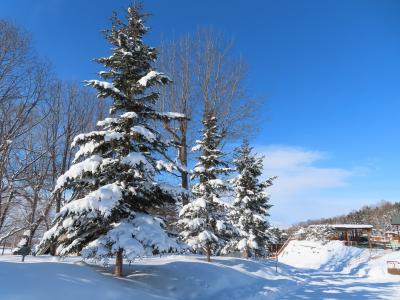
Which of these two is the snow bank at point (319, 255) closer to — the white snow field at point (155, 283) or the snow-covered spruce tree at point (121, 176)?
the white snow field at point (155, 283)

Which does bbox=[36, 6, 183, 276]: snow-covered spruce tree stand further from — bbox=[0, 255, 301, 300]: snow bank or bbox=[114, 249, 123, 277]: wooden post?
bbox=[0, 255, 301, 300]: snow bank

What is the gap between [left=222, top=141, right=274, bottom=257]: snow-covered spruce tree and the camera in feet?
74.0

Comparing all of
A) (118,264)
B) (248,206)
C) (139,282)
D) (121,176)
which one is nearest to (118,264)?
(118,264)

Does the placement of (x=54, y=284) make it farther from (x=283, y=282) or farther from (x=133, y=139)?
(x=283, y=282)

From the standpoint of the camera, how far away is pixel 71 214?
8336 millimetres

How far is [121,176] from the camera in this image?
9.71m

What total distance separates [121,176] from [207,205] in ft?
23.4

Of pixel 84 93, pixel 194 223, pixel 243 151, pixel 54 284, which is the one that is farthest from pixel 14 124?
pixel 243 151

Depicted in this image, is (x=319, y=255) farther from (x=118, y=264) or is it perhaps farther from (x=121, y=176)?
(x=121, y=176)

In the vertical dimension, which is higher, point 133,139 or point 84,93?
point 84,93

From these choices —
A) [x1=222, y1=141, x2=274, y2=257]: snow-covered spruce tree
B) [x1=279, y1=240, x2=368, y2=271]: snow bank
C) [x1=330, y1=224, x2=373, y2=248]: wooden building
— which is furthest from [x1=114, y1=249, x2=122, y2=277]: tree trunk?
[x1=330, y1=224, x2=373, y2=248]: wooden building

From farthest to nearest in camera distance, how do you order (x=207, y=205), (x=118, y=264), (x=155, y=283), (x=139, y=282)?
1. (x=207, y=205)
2. (x=155, y=283)
3. (x=118, y=264)
4. (x=139, y=282)

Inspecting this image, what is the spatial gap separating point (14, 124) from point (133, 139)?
896 cm

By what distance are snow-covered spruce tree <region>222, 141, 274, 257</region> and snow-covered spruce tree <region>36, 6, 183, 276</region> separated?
13.4 metres
